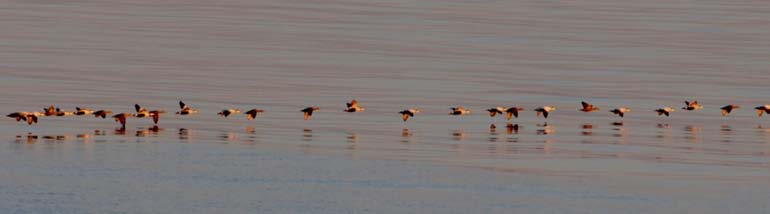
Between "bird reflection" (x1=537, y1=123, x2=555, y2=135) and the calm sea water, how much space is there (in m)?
0.38

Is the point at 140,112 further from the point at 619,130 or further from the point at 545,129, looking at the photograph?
the point at 619,130

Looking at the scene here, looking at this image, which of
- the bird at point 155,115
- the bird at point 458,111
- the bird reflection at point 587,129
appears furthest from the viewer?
the bird at point 458,111

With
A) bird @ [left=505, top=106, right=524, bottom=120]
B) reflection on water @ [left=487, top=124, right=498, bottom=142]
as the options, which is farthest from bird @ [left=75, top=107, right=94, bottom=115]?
bird @ [left=505, top=106, right=524, bottom=120]

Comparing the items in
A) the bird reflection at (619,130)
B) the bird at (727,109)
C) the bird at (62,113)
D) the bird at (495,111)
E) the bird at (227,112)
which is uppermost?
the bird at (727,109)

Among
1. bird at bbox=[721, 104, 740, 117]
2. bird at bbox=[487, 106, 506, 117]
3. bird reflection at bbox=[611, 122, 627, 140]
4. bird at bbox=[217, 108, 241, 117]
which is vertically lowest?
bird reflection at bbox=[611, 122, 627, 140]

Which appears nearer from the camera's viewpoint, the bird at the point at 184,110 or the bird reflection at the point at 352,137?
the bird reflection at the point at 352,137

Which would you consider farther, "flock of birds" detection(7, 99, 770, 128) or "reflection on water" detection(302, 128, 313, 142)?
"flock of birds" detection(7, 99, 770, 128)

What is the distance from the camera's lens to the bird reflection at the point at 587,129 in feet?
241

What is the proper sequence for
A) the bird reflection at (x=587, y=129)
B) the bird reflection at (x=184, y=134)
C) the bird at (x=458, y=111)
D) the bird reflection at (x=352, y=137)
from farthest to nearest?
the bird at (x=458, y=111) < the bird reflection at (x=587, y=129) < the bird reflection at (x=352, y=137) < the bird reflection at (x=184, y=134)

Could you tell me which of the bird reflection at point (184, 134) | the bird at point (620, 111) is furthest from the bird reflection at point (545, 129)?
the bird reflection at point (184, 134)

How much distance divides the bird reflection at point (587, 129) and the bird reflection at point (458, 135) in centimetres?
394

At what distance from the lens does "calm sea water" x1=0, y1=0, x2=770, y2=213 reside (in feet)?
185

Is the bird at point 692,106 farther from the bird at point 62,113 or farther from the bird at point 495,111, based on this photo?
the bird at point 62,113

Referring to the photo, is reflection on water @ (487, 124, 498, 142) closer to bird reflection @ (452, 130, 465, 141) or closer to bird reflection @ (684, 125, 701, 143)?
bird reflection @ (452, 130, 465, 141)
